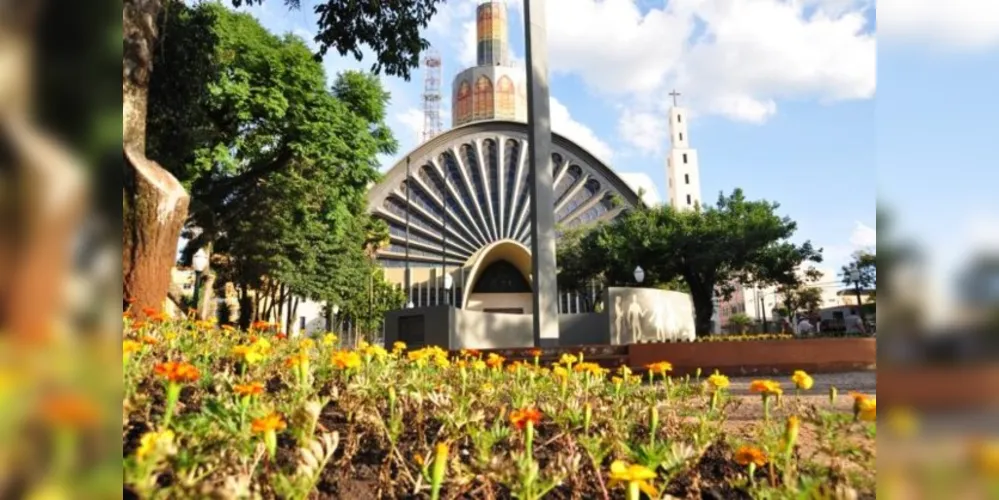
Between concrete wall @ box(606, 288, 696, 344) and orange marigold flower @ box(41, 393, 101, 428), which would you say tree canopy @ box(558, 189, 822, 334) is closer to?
concrete wall @ box(606, 288, 696, 344)

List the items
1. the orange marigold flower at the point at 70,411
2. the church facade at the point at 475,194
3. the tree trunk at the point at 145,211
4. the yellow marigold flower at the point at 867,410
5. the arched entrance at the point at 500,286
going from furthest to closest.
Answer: the church facade at the point at 475,194, the arched entrance at the point at 500,286, the tree trunk at the point at 145,211, the yellow marigold flower at the point at 867,410, the orange marigold flower at the point at 70,411

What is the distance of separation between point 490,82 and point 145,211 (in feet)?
243

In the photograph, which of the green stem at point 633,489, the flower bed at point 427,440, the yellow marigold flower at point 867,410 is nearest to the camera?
the yellow marigold flower at point 867,410

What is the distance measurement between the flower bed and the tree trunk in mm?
1497

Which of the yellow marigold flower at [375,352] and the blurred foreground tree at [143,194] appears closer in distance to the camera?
the yellow marigold flower at [375,352]

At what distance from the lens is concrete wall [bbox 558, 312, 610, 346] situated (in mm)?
17375

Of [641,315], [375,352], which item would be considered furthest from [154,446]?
[641,315]

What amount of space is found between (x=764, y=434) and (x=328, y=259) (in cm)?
2616

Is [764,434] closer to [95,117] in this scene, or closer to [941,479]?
[941,479]

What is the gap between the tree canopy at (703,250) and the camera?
23.3 m

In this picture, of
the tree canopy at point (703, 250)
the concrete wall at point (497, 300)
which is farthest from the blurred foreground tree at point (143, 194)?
the concrete wall at point (497, 300)

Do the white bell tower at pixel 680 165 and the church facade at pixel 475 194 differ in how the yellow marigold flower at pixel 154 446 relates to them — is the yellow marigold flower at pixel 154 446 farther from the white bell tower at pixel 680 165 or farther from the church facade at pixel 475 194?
the white bell tower at pixel 680 165

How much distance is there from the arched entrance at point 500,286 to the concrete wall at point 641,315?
24.3 m

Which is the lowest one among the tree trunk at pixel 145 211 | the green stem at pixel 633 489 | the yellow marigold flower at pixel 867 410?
the green stem at pixel 633 489
